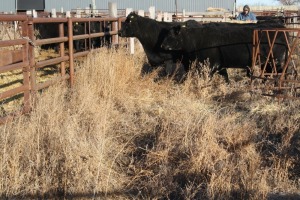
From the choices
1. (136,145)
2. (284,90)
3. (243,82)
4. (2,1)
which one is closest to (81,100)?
(136,145)

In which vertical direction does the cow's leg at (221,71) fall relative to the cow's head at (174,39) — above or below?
below

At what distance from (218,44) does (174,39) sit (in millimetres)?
980

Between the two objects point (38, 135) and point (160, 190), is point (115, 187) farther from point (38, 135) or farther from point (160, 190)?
point (38, 135)

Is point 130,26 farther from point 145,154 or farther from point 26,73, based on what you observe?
point 145,154

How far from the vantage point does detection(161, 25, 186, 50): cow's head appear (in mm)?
10133

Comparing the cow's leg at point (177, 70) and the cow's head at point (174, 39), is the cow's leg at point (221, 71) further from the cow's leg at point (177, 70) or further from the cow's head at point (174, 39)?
the cow's head at point (174, 39)

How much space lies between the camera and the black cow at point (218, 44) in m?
9.76

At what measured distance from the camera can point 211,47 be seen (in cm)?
992

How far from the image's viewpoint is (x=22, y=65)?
19.8 feet

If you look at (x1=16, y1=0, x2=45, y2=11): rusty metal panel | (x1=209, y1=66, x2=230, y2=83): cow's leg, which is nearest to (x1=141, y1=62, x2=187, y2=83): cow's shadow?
(x1=209, y1=66, x2=230, y2=83): cow's leg

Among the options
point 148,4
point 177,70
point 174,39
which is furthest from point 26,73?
point 148,4

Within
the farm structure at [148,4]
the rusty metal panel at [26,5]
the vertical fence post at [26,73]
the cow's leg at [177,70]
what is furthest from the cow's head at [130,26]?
the farm structure at [148,4]

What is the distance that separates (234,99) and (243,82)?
73.9 inches

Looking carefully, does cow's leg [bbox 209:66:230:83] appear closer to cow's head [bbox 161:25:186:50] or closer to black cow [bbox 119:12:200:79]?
cow's head [bbox 161:25:186:50]
